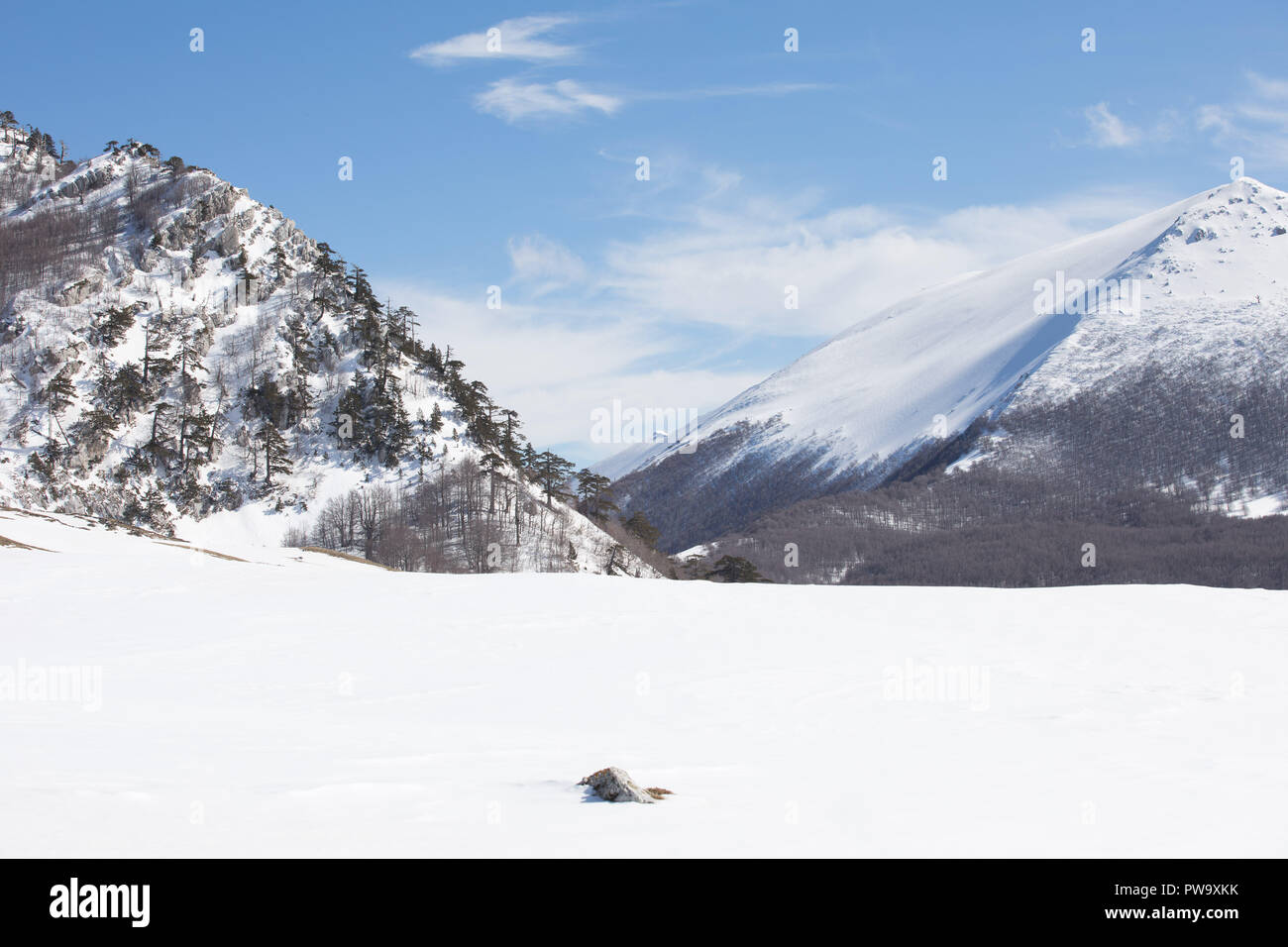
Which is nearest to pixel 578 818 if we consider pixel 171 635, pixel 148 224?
pixel 171 635

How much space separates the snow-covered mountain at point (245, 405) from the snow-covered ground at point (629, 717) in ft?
269

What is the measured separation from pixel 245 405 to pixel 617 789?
123803mm

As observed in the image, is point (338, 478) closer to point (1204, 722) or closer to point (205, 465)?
point (205, 465)

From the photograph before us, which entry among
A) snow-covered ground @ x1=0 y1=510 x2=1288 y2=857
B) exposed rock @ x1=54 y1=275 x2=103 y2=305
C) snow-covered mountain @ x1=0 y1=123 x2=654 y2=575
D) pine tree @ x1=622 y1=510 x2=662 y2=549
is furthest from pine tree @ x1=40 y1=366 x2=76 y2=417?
snow-covered ground @ x1=0 y1=510 x2=1288 y2=857

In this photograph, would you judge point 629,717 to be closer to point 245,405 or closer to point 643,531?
point 643,531

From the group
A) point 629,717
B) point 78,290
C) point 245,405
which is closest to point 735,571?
point 245,405

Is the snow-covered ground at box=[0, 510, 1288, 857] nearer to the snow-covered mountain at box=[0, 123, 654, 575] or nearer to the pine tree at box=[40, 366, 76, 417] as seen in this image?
the snow-covered mountain at box=[0, 123, 654, 575]

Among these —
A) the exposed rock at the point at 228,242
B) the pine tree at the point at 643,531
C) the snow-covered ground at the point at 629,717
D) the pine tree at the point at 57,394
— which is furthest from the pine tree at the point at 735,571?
the exposed rock at the point at 228,242

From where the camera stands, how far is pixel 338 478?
12050cm

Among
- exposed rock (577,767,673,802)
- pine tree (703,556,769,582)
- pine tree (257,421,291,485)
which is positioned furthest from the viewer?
pine tree (257,421,291,485)

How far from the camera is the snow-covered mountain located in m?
112

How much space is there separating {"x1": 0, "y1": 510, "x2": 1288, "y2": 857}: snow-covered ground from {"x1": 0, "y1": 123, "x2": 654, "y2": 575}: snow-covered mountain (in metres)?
81.9

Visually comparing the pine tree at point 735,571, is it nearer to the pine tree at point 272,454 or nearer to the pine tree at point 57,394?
the pine tree at point 272,454
